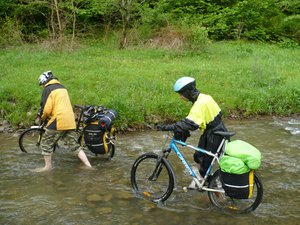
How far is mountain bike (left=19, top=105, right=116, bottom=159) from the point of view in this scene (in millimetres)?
8273

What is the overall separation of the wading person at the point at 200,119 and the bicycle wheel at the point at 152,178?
1.90 feet

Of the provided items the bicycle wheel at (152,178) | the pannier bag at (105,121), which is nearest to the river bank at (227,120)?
the pannier bag at (105,121)

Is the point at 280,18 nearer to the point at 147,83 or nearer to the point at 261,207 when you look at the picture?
the point at 147,83

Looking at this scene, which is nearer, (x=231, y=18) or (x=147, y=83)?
(x=147, y=83)

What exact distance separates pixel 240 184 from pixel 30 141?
5715 mm

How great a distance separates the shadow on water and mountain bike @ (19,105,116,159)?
22 centimetres

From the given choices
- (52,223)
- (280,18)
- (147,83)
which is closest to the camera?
(52,223)

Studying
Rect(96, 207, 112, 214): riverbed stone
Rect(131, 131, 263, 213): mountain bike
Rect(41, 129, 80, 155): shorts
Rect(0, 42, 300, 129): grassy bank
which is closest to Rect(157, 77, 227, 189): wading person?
Rect(131, 131, 263, 213): mountain bike

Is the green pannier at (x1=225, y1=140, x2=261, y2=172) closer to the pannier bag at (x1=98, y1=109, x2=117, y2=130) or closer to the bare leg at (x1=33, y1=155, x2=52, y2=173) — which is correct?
the pannier bag at (x1=98, y1=109, x2=117, y2=130)

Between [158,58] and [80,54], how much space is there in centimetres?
356

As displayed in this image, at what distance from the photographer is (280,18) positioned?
26.4 m

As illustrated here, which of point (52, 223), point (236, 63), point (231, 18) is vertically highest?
point (231, 18)

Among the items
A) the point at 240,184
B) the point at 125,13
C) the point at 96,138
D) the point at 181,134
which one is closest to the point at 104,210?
the point at 181,134

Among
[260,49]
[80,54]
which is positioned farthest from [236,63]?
[80,54]
